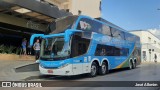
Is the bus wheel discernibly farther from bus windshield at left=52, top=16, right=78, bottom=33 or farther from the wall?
the wall

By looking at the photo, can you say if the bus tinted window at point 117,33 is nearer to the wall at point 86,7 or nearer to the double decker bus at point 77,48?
the double decker bus at point 77,48

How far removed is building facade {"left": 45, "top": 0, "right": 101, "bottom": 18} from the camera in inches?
1400

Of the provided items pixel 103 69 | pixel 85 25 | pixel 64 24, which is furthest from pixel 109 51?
pixel 64 24

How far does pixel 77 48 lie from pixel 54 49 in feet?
4.29

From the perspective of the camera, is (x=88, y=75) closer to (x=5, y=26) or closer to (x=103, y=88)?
(x=103, y=88)

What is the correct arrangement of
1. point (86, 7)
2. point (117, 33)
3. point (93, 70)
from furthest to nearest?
point (86, 7), point (117, 33), point (93, 70)

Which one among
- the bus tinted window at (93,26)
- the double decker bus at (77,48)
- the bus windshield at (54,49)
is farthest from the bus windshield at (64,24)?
the bus windshield at (54,49)

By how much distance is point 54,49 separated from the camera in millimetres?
16000

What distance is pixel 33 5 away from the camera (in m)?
22.8

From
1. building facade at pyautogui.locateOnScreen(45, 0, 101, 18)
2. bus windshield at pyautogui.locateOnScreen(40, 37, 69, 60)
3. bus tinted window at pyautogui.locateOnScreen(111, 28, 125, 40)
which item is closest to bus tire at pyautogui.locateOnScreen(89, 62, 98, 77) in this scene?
bus windshield at pyautogui.locateOnScreen(40, 37, 69, 60)

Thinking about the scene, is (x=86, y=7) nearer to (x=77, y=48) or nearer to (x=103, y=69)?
(x=103, y=69)

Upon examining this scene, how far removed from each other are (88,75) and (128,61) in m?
7.64

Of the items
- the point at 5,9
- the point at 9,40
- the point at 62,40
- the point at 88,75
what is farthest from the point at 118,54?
the point at 9,40

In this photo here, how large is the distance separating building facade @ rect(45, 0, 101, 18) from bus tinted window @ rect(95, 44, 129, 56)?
1260 cm
